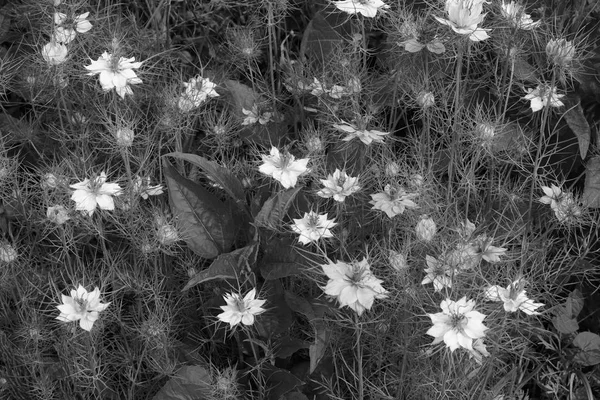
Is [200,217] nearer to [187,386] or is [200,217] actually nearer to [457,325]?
[187,386]

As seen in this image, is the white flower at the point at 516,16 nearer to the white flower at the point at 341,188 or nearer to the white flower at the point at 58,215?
the white flower at the point at 341,188

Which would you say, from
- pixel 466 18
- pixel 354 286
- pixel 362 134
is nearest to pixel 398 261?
pixel 354 286

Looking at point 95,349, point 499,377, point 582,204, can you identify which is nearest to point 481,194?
point 582,204

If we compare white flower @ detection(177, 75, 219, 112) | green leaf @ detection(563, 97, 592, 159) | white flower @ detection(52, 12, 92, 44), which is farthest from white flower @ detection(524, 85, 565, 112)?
A: white flower @ detection(52, 12, 92, 44)

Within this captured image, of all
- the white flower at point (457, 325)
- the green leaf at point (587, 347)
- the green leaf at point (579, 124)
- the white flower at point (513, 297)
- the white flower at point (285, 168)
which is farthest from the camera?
the green leaf at point (579, 124)

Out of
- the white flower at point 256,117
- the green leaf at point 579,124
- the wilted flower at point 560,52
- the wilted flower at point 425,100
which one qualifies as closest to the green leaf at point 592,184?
the green leaf at point 579,124

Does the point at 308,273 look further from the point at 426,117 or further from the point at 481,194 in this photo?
the point at 481,194

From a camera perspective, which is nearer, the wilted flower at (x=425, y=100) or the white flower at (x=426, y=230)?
the white flower at (x=426, y=230)
